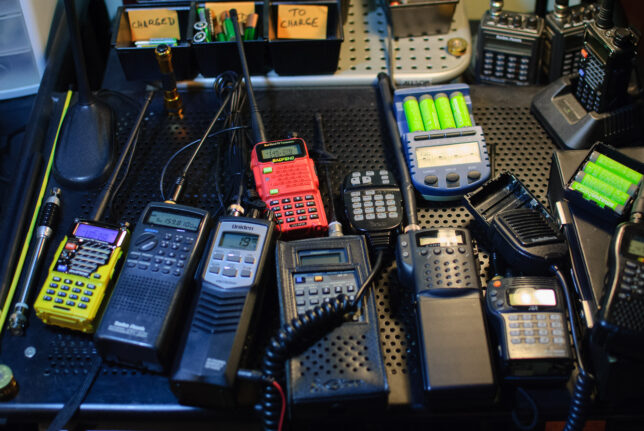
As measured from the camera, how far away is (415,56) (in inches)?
62.8

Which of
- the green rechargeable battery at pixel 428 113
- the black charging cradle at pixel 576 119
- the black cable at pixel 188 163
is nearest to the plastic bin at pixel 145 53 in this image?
the black cable at pixel 188 163

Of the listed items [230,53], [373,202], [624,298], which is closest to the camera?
[624,298]

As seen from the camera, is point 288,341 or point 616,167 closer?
point 288,341

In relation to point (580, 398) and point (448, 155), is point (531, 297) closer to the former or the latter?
point (580, 398)

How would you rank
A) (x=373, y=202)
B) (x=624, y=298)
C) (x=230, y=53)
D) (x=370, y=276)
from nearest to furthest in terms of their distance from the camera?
1. (x=624, y=298)
2. (x=370, y=276)
3. (x=373, y=202)
4. (x=230, y=53)

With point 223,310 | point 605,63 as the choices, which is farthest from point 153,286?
point 605,63

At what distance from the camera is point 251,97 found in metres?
1.45

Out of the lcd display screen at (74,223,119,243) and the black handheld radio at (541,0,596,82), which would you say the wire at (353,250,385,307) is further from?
the black handheld radio at (541,0,596,82)

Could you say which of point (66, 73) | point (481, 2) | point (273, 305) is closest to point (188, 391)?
point (273, 305)

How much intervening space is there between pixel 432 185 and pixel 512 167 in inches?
8.0

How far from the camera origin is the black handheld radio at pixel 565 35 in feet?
4.86

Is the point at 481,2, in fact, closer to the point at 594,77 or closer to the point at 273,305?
the point at 594,77

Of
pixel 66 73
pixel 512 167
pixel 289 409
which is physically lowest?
pixel 289 409

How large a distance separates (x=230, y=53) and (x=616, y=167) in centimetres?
79
